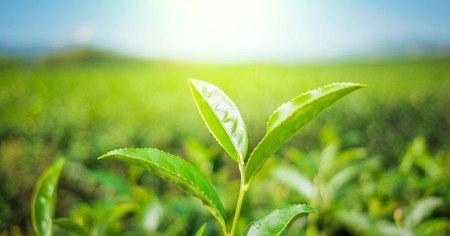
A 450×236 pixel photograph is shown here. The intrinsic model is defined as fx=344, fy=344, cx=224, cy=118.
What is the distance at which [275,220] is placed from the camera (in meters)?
0.59

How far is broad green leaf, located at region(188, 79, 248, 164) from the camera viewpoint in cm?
58

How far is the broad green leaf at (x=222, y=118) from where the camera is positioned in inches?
23.0

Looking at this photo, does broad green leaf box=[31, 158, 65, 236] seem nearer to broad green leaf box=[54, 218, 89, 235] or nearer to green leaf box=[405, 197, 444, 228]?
broad green leaf box=[54, 218, 89, 235]

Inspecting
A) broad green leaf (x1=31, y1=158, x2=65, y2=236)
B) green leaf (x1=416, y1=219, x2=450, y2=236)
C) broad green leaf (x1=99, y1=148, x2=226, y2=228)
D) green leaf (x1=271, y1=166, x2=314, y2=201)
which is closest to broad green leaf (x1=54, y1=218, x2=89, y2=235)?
broad green leaf (x1=31, y1=158, x2=65, y2=236)

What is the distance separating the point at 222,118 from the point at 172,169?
0.13 m

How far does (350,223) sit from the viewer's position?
42.6 inches

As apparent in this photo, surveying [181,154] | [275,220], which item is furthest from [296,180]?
[181,154]

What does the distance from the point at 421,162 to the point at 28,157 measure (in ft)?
8.05

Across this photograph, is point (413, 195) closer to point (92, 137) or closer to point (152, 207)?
point (152, 207)

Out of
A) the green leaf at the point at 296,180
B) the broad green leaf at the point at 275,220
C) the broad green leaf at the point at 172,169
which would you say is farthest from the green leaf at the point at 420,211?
the broad green leaf at the point at 172,169

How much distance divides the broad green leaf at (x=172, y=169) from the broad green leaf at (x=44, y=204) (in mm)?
309

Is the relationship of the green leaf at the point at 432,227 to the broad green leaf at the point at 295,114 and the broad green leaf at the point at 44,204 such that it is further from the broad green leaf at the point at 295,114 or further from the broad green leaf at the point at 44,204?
the broad green leaf at the point at 44,204

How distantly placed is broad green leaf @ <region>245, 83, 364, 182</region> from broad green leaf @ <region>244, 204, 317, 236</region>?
0.35ft

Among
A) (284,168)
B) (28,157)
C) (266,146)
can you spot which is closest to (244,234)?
(266,146)
